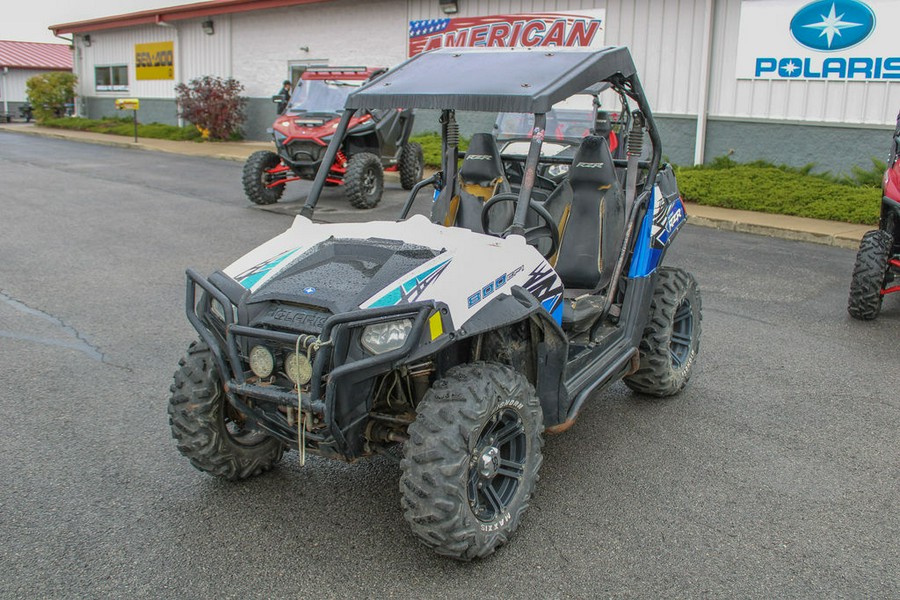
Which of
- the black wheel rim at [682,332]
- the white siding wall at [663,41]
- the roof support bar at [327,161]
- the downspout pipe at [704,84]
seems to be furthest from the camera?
the white siding wall at [663,41]

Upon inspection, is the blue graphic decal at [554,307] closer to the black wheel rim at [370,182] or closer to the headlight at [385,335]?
the headlight at [385,335]

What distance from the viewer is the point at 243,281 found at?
3520 mm

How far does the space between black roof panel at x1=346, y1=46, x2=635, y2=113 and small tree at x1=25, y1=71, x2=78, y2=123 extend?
30059 millimetres

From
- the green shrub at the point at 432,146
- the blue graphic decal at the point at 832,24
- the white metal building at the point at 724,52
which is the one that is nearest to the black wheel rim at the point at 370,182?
the green shrub at the point at 432,146

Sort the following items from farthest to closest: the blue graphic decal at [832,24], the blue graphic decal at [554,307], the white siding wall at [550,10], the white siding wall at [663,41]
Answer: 1. the white siding wall at [663,41]
2. the white siding wall at [550,10]
3. the blue graphic decal at [832,24]
4. the blue graphic decal at [554,307]

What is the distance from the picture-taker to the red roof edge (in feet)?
71.2

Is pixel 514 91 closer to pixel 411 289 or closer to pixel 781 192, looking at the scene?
pixel 411 289

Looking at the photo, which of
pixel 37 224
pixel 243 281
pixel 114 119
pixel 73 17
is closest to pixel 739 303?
pixel 243 281

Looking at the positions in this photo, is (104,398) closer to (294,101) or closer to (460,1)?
(294,101)

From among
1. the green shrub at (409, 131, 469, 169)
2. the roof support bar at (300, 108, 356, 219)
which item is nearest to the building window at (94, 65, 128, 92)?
the green shrub at (409, 131, 469, 169)

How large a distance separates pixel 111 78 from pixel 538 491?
29459 millimetres

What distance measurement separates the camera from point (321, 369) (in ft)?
10.0

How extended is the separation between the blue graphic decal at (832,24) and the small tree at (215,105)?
14640 millimetres

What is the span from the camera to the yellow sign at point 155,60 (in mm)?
26188
